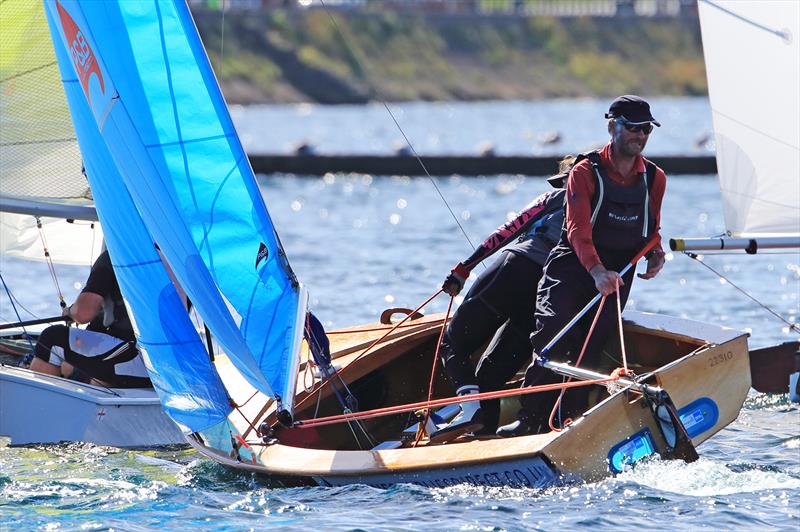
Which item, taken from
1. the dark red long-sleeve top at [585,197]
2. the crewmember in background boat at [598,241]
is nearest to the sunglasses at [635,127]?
the crewmember in background boat at [598,241]

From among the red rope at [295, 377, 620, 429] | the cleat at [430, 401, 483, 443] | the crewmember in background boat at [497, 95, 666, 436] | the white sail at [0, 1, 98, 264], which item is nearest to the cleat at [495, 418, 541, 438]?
the crewmember in background boat at [497, 95, 666, 436]

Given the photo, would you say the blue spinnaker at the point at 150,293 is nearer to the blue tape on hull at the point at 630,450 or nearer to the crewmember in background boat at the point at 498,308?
the crewmember in background boat at the point at 498,308

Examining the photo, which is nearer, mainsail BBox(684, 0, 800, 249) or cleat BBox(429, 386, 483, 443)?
cleat BBox(429, 386, 483, 443)

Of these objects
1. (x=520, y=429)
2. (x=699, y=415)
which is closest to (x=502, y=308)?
(x=520, y=429)

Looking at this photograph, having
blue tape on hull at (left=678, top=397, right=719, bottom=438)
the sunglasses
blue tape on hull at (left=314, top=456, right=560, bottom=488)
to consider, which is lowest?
blue tape on hull at (left=314, top=456, right=560, bottom=488)

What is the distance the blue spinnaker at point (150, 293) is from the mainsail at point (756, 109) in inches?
134

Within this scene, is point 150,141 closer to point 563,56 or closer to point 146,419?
point 146,419

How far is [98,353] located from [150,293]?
161cm

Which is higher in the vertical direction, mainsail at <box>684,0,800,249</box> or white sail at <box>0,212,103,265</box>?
mainsail at <box>684,0,800,249</box>

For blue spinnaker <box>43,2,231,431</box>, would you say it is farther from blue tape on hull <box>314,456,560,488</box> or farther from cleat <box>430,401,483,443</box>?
cleat <box>430,401,483,443</box>

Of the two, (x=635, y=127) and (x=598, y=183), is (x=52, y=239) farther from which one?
(x=635, y=127)

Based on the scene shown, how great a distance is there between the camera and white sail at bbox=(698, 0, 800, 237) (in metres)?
8.79

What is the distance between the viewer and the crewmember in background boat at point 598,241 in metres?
6.66

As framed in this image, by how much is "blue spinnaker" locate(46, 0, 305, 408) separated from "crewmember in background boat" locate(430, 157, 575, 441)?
3.48ft
